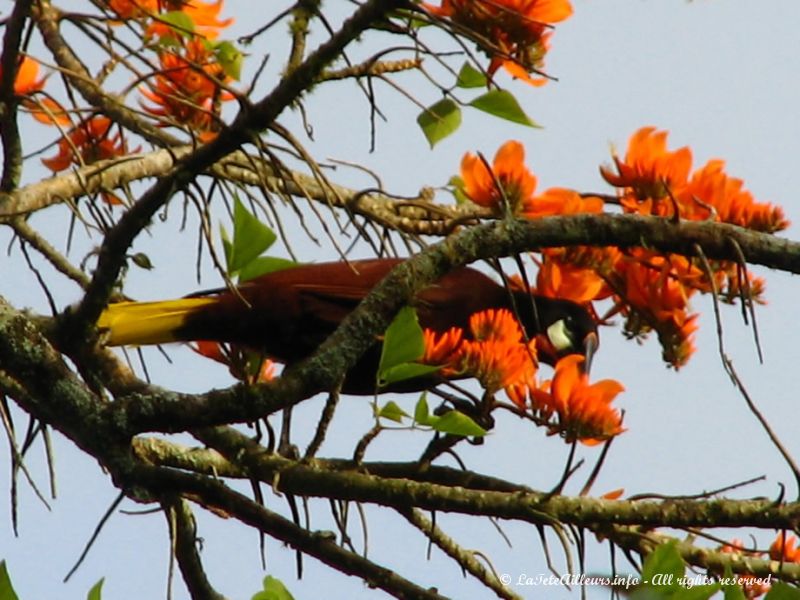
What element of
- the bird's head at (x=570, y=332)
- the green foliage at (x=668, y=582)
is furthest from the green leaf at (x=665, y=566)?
the bird's head at (x=570, y=332)

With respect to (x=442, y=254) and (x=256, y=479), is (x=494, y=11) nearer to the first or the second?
(x=442, y=254)

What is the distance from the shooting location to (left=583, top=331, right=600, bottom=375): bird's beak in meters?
3.47

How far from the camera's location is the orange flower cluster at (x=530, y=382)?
1920 millimetres

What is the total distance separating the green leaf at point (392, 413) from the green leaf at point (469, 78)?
21.6 inches

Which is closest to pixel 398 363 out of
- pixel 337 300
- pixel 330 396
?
pixel 330 396

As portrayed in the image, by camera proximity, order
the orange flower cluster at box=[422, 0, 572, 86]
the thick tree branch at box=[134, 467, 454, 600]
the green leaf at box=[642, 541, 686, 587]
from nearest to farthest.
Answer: the green leaf at box=[642, 541, 686, 587] < the thick tree branch at box=[134, 467, 454, 600] < the orange flower cluster at box=[422, 0, 572, 86]

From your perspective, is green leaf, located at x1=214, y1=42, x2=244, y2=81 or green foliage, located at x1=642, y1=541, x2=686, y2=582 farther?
green leaf, located at x1=214, y1=42, x2=244, y2=81

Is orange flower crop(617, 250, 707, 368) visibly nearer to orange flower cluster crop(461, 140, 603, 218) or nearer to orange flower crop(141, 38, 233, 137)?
orange flower cluster crop(461, 140, 603, 218)

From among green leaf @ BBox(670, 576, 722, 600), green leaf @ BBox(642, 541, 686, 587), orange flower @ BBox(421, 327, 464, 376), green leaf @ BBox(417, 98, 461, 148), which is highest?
green leaf @ BBox(417, 98, 461, 148)

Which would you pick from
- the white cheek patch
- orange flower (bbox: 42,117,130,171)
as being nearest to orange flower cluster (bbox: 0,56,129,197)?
orange flower (bbox: 42,117,130,171)

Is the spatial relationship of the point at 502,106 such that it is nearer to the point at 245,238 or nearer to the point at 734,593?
the point at 245,238

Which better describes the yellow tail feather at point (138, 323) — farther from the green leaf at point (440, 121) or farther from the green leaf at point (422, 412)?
the green leaf at point (422, 412)

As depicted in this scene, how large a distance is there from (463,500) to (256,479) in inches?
14.9

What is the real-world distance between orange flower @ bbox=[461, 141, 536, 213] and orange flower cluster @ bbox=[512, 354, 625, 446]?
1.17 ft
